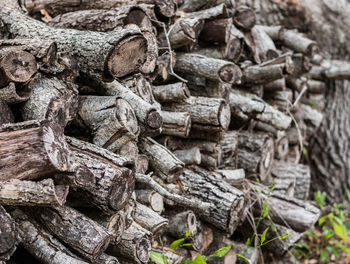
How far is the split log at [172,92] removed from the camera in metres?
2.59

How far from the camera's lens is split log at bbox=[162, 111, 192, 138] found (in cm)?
246

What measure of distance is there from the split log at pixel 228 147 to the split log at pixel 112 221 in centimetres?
109

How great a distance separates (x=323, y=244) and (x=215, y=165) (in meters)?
1.72

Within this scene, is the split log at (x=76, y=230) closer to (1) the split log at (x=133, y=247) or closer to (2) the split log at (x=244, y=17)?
(1) the split log at (x=133, y=247)

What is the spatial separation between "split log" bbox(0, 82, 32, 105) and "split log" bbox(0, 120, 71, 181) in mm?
211

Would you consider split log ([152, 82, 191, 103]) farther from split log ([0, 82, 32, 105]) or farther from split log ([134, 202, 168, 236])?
split log ([0, 82, 32, 105])

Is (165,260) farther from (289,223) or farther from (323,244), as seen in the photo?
(323,244)

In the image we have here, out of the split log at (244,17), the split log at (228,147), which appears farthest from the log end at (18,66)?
the split log at (244,17)

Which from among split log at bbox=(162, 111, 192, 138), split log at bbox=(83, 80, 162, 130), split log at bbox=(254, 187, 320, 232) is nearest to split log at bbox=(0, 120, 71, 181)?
split log at bbox=(83, 80, 162, 130)

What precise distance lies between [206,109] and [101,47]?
0.90 meters

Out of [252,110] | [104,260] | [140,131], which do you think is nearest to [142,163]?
[140,131]

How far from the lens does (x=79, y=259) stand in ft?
5.72

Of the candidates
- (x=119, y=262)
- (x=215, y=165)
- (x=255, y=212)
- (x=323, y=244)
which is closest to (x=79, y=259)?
(x=119, y=262)

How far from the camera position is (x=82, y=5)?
265cm
